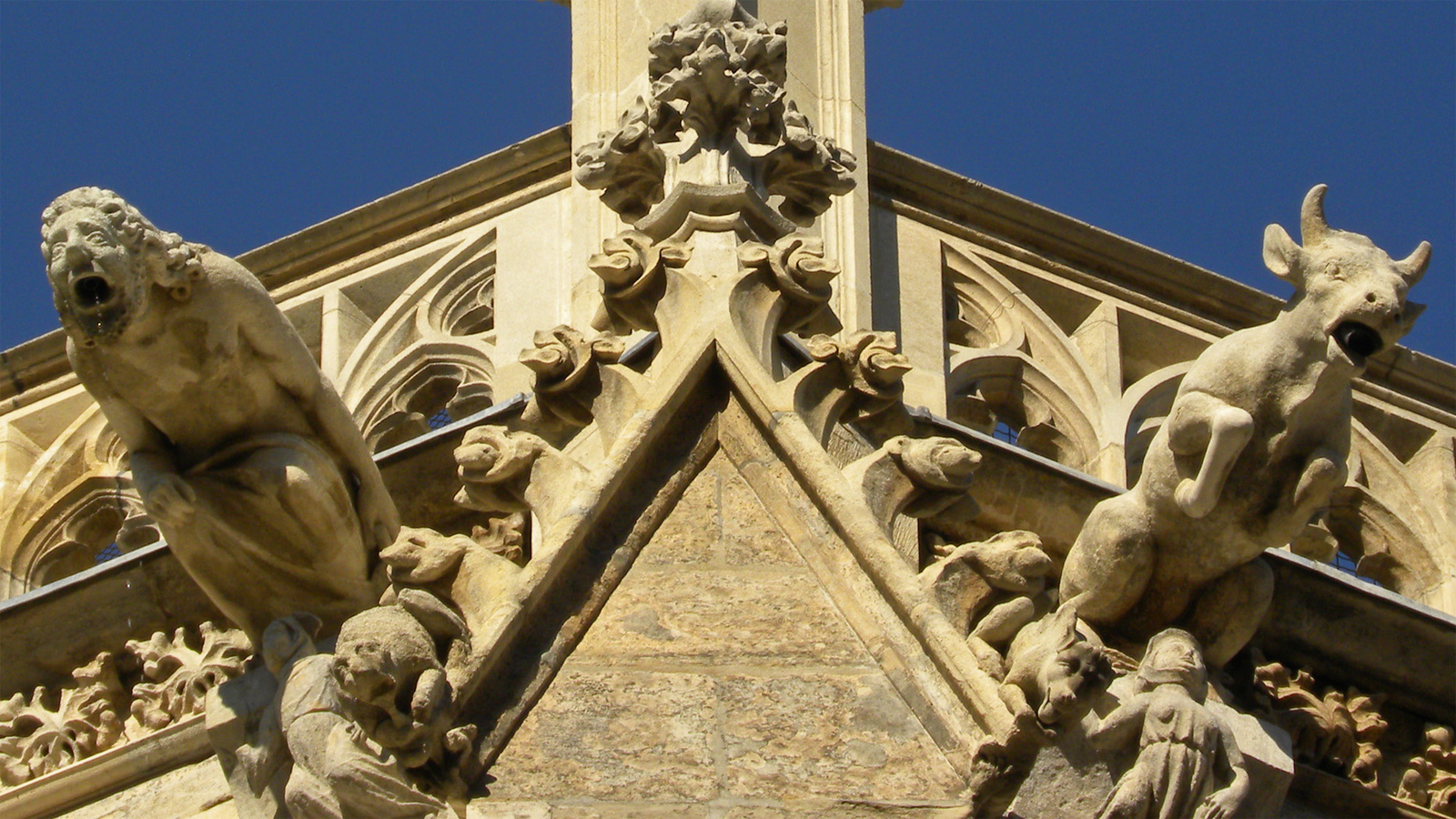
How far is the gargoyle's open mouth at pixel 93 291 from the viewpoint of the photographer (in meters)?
9.30

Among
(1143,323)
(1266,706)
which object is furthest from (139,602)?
(1143,323)

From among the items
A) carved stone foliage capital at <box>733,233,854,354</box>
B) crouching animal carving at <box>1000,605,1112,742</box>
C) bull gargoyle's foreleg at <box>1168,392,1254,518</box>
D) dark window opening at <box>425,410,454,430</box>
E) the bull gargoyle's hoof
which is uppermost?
dark window opening at <box>425,410,454,430</box>

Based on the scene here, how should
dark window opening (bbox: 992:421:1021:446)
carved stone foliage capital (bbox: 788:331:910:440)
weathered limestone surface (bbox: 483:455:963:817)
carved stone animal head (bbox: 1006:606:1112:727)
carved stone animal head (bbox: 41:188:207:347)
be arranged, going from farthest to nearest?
dark window opening (bbox: 992:421:1021:446) < carved stone foliage capital (bbox: 788:331:910:440) < carved stone animal head (bbox: 41:188:207:347) < weathered limestone surface (bbox: 483:455:963:817) < carved stone animal head (bbox: 1006:606:1112:727)

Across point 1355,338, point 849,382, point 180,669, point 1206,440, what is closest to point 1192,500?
point 1206,440

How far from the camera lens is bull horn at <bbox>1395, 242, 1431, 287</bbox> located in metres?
9.59

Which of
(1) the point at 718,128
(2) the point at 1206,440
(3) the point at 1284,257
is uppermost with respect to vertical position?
(1) the point at 718,128

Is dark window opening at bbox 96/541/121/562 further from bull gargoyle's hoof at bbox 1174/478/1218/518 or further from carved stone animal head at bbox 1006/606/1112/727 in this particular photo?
carved stone animal head at bbox 1006/606/1112/727

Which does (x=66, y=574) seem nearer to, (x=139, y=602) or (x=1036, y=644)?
(x=139, y=602)

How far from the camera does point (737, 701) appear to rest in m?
9.06

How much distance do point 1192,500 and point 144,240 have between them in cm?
236

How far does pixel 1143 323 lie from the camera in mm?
13953

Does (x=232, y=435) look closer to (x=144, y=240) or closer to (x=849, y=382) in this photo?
(x=144, y=240)

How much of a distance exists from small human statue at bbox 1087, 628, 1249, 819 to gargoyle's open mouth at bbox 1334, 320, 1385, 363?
89cm

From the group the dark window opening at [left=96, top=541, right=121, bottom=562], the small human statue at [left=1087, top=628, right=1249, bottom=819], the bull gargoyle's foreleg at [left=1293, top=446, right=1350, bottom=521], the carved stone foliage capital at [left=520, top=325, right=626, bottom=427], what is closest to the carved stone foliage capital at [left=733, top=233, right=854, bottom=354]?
the carved stone foliage capital at [left=520, top=325, right=626, bottom=427]
